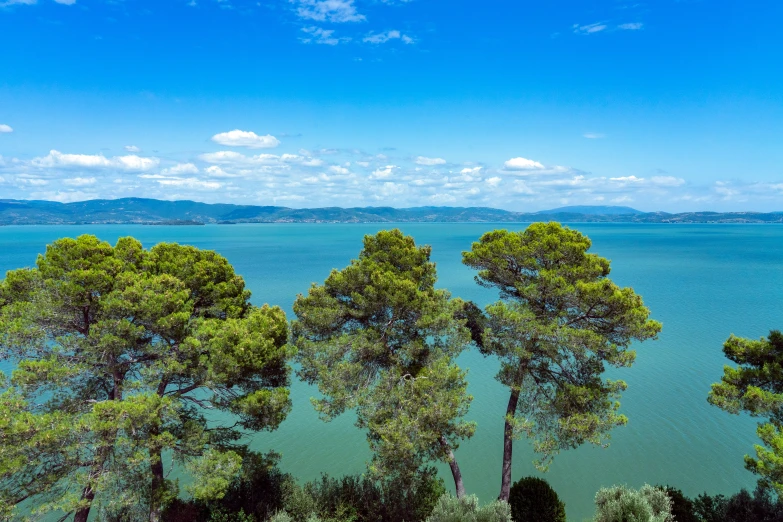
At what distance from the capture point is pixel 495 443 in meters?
20.4

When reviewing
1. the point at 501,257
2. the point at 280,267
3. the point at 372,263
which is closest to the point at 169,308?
the point at 372,263

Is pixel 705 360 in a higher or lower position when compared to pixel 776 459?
lower

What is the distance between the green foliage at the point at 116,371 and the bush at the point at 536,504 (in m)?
7.59

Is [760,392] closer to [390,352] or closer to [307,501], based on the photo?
[390,352]

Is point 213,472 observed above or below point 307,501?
above

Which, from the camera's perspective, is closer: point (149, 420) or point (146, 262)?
point (149, 420)

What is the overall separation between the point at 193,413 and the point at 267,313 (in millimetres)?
3911

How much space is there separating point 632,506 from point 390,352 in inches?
278

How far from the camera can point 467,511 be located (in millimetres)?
10844

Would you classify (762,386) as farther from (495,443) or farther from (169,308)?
(169,308)

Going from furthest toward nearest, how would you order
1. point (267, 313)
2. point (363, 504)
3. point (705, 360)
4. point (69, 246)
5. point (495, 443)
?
point (705, 360) < point (495, 443) < point (363, 504) < point (267, 313) < point (69, 246)

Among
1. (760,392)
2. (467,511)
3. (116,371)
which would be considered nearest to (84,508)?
(116,371)

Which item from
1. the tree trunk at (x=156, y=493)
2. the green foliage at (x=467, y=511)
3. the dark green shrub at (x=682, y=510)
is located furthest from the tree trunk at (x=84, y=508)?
the dark green shrub at (x=682, y=510)

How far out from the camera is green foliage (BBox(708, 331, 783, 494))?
9.63m
